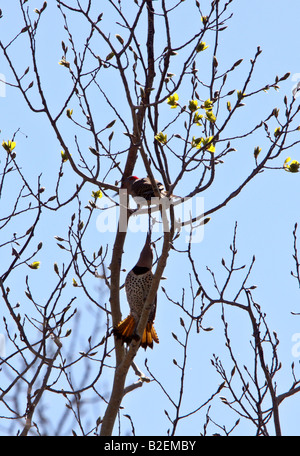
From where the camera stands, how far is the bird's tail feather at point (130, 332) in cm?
509

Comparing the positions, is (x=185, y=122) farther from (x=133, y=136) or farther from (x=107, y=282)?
(x=107, y=282)


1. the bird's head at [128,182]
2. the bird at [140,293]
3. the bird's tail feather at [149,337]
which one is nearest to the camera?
the bird's head at [128,182]

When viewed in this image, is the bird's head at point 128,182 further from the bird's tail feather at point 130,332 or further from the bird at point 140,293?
the bird's tail feather at point 130,332

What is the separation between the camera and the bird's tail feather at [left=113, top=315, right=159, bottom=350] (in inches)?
201

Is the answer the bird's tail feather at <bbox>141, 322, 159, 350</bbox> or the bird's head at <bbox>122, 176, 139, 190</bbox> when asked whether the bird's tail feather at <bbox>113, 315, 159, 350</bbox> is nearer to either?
the bird's tail feather at <bbox>141, 322, 159, 350</bbox>

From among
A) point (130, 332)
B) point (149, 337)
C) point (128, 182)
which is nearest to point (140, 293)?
point (149, 337)

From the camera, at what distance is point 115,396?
450 centimetres

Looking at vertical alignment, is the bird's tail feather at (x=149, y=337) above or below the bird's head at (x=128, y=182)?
below

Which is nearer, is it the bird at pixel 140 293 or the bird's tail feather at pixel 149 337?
the bird at pixel 140 293

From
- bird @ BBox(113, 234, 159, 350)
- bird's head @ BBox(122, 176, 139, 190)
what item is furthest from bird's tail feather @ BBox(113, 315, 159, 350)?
bird's head @ BBox(122, 176, 139, 190)

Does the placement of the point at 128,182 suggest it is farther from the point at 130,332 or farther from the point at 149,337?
the point at 149,337

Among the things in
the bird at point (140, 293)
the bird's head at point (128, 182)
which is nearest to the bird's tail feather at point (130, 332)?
the bird at point (140, 293)
